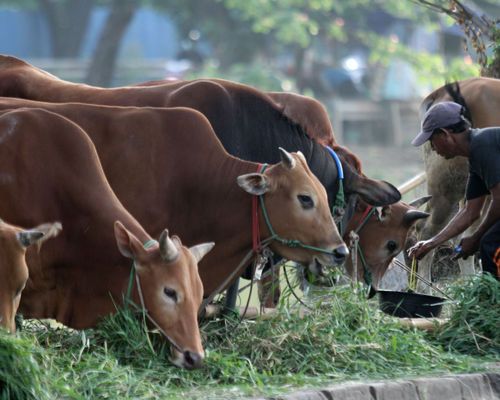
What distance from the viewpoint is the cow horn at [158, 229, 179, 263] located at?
15.4ft

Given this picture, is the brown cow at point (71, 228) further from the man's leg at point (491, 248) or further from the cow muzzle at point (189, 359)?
the man's leg at point (491, 248)

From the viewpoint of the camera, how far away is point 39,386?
3988 mm

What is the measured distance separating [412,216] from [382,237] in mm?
276

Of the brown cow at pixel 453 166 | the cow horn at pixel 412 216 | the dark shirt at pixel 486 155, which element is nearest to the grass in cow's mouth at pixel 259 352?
the dark shirt at pixel 486 155

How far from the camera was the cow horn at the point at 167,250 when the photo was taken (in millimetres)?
4682

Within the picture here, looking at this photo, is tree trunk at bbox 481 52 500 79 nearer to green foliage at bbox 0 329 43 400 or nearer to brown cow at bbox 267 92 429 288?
brown cow at bbox 267 92 429 288

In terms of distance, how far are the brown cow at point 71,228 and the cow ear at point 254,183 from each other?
0.66m

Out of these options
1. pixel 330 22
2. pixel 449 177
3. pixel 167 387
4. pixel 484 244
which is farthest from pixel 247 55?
pixel 167 387

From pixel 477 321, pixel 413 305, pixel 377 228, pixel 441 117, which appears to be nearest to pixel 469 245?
pixel 413 305

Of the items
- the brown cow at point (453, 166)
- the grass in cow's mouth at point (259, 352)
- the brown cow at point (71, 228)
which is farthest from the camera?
the brown cow at point (453, 166)

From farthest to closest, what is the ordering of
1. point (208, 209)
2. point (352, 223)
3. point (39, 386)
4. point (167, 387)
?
point (352, 223) < point (208, 209) < point (167, 387) < point (39, 386)

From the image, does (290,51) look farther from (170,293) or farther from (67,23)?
(170,293)

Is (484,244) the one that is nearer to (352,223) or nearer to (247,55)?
(352,223)

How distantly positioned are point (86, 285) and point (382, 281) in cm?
381
